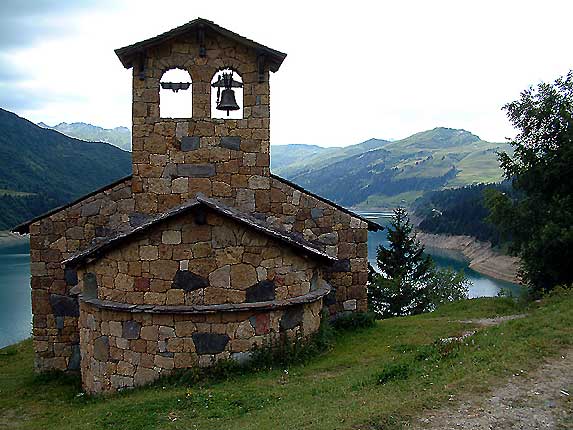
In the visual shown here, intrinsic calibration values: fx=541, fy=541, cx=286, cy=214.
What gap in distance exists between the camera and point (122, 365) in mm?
8836

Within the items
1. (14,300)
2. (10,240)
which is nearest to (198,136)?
(14,300)

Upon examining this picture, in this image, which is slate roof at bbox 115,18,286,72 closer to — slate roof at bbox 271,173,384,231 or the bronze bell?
the bronze bell

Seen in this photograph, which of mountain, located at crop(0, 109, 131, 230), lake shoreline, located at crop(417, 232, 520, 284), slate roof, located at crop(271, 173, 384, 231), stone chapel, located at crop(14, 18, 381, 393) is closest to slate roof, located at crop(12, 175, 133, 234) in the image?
stone chapel, located at crop(14, 18, 381, 393)

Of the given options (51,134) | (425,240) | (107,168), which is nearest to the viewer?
(425,240)

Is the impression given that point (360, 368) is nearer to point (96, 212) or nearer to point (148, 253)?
point (148, 253)

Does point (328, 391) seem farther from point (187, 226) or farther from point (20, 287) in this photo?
point (20, 287)

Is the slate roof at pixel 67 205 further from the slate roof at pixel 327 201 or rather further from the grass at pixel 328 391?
the grass at pixel 328 391

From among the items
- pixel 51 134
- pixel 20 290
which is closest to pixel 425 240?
pixel 20 290

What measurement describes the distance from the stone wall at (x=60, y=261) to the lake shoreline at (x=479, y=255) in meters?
38.0

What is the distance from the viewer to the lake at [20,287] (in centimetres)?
2731

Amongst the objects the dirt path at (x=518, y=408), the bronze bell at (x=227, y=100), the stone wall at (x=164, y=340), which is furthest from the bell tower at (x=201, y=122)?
the dirt path at (x=518, y=408)

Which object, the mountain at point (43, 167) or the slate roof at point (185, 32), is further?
the mountain at point (43, 167)

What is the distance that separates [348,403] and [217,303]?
3088 millimetres

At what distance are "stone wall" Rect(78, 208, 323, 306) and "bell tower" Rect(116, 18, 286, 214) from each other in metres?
1.87
